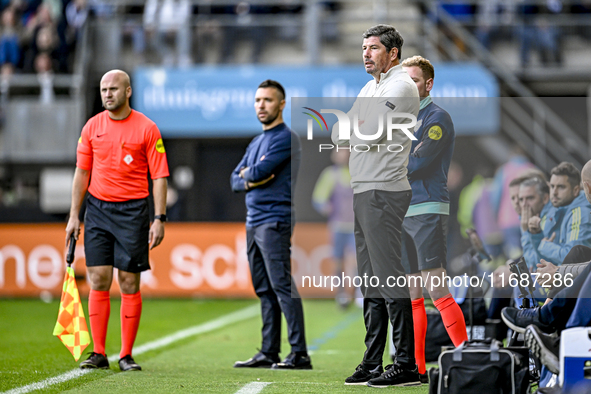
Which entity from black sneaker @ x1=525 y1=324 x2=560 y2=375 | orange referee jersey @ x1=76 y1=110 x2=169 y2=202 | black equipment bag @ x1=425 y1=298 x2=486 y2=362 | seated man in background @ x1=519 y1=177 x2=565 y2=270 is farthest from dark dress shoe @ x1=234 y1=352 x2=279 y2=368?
black sneaker @ x1=525 y1=324 x2=560 y2=375

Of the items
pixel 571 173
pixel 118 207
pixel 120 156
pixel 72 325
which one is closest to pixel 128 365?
pixel 72 325

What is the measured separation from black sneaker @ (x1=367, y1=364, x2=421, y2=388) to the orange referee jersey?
218cm

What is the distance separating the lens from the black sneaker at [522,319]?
484 centimetres

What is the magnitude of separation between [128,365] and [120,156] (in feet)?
4.94

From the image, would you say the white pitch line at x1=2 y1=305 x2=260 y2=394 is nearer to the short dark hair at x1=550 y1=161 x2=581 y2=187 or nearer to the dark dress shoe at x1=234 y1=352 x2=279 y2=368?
the dark dress shoe at x1=234 y1=352 x2=279 y2=368

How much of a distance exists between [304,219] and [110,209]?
27.8ft

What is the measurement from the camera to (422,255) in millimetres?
5594

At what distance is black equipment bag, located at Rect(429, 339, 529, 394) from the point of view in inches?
177

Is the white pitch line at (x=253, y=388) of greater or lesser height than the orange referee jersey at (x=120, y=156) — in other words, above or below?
below

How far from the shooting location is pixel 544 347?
4.50m

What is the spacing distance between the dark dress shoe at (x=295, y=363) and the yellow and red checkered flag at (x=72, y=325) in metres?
1.45

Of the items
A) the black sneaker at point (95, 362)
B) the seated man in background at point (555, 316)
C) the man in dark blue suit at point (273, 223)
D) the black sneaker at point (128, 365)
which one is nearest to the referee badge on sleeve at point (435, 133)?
the seated man in background at point (555, 316)

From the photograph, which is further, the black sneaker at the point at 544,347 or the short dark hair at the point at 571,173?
the short dark hair at the point at 571,173

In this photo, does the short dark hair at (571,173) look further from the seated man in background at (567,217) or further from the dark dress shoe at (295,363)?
the dark dress shoe at (295,363)
